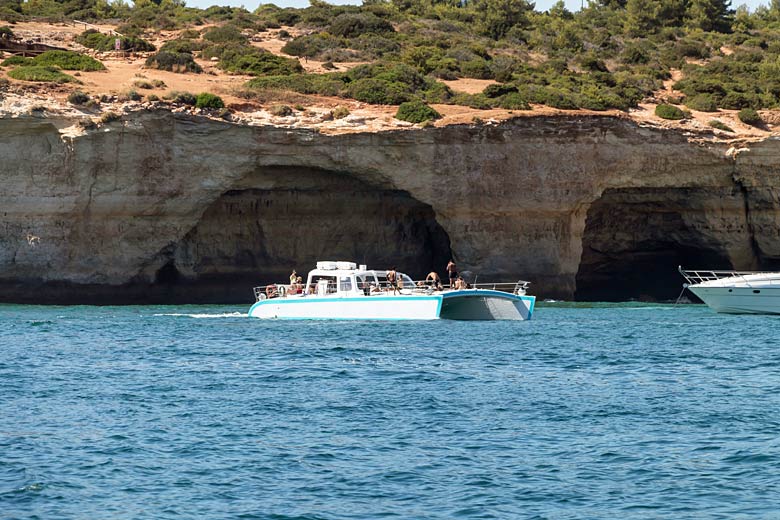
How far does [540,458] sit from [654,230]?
3756 cm

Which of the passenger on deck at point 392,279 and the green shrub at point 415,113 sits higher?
the green shrub at point 415,113

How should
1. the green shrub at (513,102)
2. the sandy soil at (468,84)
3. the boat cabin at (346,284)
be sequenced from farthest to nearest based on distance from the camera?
the sandy soil at (468,84) < the green shrub at (513,102) < the boat cabin at (346,284)

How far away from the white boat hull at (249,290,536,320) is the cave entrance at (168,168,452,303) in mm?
10860

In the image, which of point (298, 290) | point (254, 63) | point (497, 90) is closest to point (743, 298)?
point (298, 290)

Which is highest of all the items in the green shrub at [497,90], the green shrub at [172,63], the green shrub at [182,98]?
the green shrub at [172,63]

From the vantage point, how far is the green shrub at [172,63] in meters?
54.8

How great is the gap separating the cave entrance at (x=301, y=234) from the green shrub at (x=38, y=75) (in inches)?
291

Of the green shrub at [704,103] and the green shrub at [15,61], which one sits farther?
the green shrub at [704,103]

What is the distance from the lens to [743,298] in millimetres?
40562

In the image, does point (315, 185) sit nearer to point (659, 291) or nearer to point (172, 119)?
point (172, 119)

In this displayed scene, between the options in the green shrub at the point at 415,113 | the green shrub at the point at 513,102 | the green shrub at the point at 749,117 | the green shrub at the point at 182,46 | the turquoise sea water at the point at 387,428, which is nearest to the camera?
the turquoise sea water at the point at 387,428

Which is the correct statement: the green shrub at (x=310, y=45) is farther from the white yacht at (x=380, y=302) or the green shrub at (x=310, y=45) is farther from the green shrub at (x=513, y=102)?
the white yacht at (x=380, y=302)

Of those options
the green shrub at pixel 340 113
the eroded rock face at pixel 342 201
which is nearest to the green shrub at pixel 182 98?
the eroded rock face at pixel 342 201

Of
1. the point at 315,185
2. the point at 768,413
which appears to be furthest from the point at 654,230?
the point at 768,413
